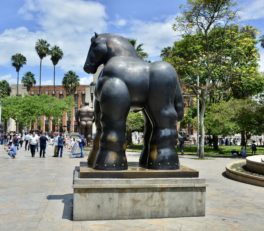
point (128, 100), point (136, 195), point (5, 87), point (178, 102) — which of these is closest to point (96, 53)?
point (128, 100)

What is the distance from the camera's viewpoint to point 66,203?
25.0ft

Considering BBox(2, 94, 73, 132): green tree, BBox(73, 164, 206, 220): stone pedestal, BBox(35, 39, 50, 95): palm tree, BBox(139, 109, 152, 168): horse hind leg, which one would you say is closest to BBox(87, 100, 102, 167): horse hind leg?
BBox(73, 164, 206, 220): stone pedestal

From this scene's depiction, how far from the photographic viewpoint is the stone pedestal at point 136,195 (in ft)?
19.8

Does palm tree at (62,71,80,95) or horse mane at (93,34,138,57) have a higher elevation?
palm tree at (62,71,80,95)

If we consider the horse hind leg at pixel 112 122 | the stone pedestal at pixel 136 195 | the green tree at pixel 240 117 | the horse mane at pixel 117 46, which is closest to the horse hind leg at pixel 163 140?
the stone pedestal at pixel 136 195

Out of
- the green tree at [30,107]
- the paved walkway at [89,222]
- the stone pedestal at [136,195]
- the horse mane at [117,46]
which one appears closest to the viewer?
the paved walkway at [89,222]

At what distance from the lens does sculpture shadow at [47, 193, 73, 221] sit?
6.44 metres

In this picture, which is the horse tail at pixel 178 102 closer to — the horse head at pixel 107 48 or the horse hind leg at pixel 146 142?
the horse hind leg at pixel 146 142

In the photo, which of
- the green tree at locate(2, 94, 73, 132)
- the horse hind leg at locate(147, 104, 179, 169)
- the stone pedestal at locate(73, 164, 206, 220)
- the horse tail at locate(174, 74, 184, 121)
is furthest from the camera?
the green tree at locate(2, 94, 73, 132)

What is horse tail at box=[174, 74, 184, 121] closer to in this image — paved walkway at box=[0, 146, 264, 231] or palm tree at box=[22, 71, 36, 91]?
paved walkway at box=[0, 146, 264, 231]

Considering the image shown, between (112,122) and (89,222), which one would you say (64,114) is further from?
(89,222)

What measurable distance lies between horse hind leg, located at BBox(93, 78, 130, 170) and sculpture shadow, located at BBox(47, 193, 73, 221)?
3.23 feet

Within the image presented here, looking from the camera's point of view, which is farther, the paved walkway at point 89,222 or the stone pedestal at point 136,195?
the stone pedestal at point 136,195

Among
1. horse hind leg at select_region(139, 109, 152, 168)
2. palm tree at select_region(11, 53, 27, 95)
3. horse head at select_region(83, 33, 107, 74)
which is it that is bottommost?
horse hind leg at select_region(139, 109, 152, 168)
